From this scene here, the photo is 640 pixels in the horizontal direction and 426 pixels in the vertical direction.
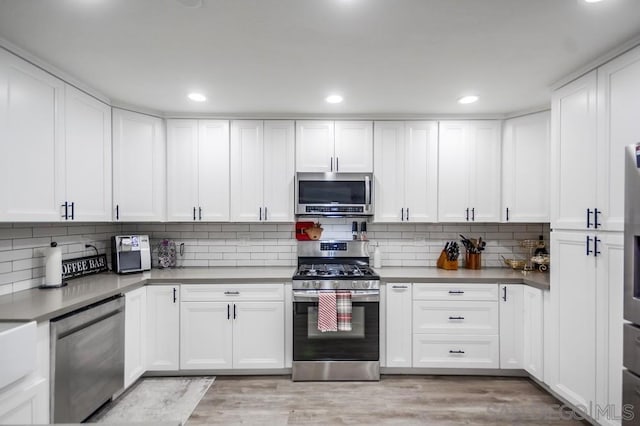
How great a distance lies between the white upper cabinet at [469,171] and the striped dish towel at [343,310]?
1228mm

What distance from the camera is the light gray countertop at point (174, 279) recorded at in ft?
6.49

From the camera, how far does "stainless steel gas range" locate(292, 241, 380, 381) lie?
9.38 ft

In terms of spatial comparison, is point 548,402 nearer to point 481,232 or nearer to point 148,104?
point 481,232

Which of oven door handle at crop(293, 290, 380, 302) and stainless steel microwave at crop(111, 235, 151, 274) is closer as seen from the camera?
oven door handle at crop(293, 290, 380, 302)

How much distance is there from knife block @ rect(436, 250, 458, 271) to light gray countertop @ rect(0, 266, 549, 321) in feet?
0.27

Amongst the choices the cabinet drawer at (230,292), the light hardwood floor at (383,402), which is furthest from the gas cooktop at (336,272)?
the light hardwood floor at (383,402)

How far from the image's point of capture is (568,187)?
2320mm

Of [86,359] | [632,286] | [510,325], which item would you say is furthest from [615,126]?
[86,359]

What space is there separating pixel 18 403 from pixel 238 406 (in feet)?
4.42

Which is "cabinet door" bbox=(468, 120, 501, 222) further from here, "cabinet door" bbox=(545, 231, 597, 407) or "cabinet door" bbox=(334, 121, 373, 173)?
"cabinet door" bbox=(334, 121, 373, 173)

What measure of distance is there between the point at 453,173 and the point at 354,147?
39.0 inches

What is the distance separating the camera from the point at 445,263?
336cm

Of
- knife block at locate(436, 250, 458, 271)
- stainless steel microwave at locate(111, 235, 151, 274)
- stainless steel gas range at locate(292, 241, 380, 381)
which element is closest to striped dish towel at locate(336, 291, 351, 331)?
stainless steel gas range at locate(292, 241, 380, 381)

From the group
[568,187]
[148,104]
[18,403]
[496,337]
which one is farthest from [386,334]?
[148,104]
